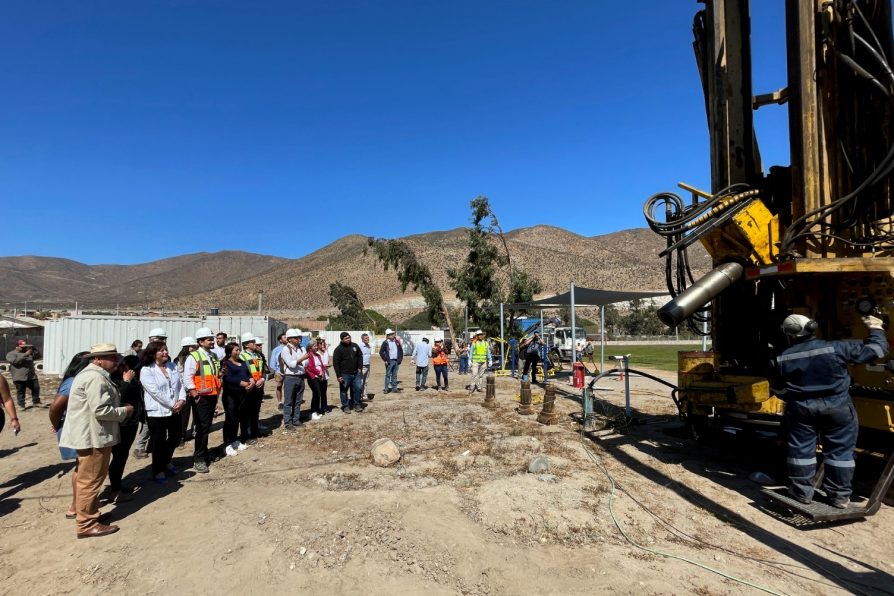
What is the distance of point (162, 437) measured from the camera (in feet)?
18.5

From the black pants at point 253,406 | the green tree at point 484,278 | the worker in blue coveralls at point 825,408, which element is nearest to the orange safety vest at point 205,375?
the black pants at point 253,406

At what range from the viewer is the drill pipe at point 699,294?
203 inches

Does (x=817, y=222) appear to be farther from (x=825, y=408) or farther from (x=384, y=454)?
(x=384, y=454)

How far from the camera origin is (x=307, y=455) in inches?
271

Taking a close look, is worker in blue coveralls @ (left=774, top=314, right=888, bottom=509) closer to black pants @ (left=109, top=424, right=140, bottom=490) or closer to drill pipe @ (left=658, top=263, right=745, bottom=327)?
drill pipe @ (left=658, top=263, right=745, bottom=327)

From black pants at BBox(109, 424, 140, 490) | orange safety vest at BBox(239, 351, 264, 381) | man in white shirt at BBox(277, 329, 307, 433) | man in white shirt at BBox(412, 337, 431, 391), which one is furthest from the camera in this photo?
man in white shirt at BBox(412, 337, 431, 391)

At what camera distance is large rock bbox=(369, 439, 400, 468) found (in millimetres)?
6219

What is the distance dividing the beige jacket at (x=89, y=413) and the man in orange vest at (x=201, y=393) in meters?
1.73

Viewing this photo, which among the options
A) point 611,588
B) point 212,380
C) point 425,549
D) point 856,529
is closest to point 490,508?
point 425,549

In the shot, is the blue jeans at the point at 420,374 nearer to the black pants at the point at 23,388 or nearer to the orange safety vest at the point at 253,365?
the orange safety vest at the point at 253,365

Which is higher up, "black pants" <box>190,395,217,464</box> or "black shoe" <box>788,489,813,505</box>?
"black pants" <box>190,395,217,464</box>

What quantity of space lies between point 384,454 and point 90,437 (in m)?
3.18

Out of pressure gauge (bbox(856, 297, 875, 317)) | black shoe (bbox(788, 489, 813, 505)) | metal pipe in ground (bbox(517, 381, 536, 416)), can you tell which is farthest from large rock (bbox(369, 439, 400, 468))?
pressure gauge (bbox(856, 297, 875, 317))

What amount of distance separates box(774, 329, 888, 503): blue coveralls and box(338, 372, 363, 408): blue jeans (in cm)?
755
